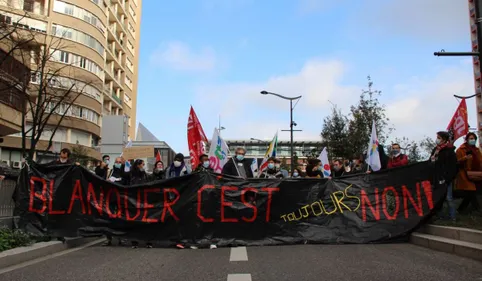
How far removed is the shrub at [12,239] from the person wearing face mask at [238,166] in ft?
14.6

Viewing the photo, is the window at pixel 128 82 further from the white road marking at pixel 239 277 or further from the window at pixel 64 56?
the white road marking at pixel 239 277

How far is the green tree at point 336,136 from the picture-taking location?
26.0 m

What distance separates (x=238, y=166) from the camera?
10789 millimetres

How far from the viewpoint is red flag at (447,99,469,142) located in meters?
10.2

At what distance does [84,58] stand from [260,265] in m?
47.2

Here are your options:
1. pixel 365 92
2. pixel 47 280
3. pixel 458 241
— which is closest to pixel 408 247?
pixel 458 241

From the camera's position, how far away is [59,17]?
4631 cm

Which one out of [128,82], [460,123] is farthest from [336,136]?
[128,82]

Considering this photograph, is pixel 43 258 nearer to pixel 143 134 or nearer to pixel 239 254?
pixel 239 254

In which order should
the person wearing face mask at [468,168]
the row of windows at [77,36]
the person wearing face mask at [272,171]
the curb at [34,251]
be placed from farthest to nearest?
the row of windows at [77,36] → the person wearing face mask at [272,171] → the person wearing face mask at [468,168] → the curb at [34,251]

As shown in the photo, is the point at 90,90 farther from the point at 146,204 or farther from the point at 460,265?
the point at 460,265

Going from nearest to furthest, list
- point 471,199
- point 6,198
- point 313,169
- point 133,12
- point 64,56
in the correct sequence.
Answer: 1. point 6,198
2. point 471,199
3. point 313,169
4. point 64,56
5. point 133,12

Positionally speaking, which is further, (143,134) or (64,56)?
(64,56)

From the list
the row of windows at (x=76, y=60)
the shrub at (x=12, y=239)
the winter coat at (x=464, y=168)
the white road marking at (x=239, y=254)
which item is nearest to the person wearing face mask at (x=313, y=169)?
the winter coat at (x=464, y=168)
